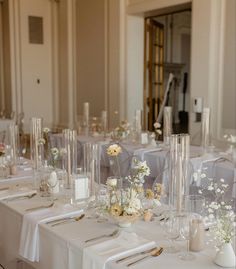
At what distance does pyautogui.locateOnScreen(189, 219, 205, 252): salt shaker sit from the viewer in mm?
1951

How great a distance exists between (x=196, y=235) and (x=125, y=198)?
45 centimetres

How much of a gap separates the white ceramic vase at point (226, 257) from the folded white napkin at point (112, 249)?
360 mm

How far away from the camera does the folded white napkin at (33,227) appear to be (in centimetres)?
238

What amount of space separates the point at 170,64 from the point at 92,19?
5.27 metres

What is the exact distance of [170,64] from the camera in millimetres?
14422

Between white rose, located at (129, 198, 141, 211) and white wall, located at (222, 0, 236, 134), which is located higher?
white wall, located at (222, 0, 236, 134)

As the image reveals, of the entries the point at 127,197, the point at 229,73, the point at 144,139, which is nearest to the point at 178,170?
the point at 127,197

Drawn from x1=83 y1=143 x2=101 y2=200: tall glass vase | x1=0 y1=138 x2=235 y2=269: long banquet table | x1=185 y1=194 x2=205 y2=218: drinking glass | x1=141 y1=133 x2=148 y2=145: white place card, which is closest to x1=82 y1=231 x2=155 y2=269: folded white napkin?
x1=0 y1=138 x2=235 y2=269: long banquet table

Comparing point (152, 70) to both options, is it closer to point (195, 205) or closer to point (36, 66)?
point (36, 66)

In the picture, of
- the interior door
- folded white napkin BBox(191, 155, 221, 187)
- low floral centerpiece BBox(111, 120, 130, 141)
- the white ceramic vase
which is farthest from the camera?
the interior door

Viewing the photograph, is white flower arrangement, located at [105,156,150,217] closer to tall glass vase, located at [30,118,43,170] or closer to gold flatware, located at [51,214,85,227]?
gold flatware, located at [51,214,85,227]

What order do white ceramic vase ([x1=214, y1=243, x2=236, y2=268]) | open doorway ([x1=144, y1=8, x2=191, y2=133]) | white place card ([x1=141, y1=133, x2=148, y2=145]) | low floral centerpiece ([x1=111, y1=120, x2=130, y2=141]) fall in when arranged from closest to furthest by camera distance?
white ceramic vase ([x1=214, y1=243, x2=236, y2=268]), white place card ([x1=141, y1=133, x2=148, y2=145]), low floral centerpiece ([x1=111, y1=120, x2=130, y2=141]), open doorway ([x1=144, y1=8, x2=191, y2=133])

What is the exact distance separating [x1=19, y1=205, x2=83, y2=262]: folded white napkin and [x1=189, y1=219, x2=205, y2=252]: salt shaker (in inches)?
32.0

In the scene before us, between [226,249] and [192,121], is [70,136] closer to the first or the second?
[226,249]
